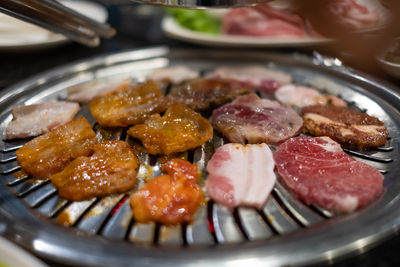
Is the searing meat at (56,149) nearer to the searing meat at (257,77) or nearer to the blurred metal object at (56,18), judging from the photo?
the blurred metal object at (56,18)

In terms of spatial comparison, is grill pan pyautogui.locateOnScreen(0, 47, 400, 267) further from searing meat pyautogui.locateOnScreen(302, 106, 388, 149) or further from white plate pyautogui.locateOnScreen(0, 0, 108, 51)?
white plate pyautogui.locateOnScreen(0, 0, 108, 51)

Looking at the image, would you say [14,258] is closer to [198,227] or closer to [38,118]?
[198,227]

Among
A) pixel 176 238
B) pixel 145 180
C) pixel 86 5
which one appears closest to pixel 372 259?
pixel 176 238

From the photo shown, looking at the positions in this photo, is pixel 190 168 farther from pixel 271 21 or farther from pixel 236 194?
pixel 271 21

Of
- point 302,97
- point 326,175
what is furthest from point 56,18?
point 326,175

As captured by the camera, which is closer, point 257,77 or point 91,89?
point 91,89
